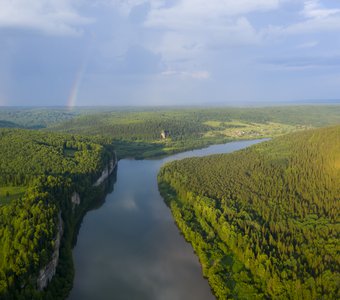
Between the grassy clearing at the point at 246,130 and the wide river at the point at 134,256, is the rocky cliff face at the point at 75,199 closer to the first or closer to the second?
the wide river at the point at 134,256

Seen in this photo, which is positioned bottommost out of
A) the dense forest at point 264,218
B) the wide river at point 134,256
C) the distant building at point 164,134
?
the wide river at point 134,256

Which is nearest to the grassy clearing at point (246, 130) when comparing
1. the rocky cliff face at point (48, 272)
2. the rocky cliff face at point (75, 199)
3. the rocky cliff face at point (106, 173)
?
the rocky cliff face at point (106, 173)

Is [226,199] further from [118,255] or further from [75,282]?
[75,282]

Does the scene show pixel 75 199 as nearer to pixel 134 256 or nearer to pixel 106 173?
pixel 134 256

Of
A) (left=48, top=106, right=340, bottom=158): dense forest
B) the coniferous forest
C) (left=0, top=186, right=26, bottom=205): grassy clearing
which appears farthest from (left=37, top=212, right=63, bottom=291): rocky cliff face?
(left=48, top=106, right=340, bottom=158): dense forest

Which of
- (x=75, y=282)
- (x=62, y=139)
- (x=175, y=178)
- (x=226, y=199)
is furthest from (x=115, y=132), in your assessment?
(x=75, y=282)
